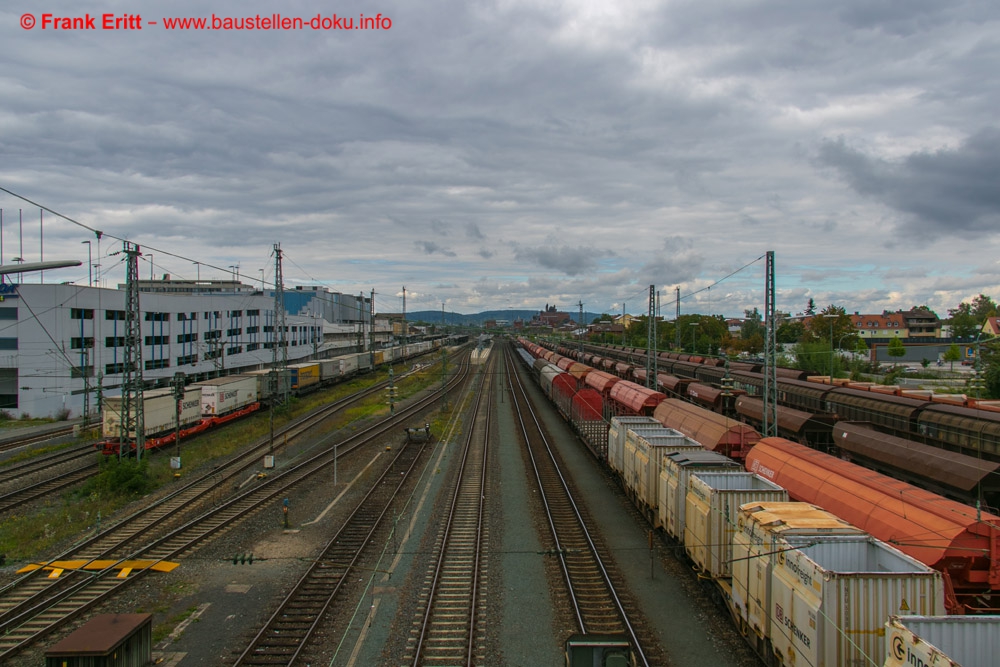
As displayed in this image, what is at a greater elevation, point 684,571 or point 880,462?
point 880,462

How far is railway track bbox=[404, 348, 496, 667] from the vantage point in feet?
40.5

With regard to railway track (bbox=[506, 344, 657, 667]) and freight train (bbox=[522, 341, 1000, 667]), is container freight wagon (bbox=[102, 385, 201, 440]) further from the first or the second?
freight train (bbox=[522, 341, 1000, 667])

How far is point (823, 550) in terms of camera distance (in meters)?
10.0

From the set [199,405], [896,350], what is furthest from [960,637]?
[896,350]

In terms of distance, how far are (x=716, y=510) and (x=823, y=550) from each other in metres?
3.25

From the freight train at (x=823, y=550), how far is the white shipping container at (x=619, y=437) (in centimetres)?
639

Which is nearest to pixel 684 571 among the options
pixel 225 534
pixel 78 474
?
pixel 225 534

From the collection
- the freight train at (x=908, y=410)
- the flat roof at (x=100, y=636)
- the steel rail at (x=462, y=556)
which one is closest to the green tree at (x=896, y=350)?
the freight train at (x=908, y=410)

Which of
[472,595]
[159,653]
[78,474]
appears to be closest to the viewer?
[159,653]

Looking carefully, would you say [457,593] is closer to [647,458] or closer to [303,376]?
[647,458]

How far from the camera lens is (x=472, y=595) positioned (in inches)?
Answer: 578

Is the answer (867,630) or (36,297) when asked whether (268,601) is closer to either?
(867,630)

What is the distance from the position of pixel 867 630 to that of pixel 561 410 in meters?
37.5

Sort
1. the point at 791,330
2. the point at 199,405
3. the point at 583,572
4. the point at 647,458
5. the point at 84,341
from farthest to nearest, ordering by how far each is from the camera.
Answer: the point at 791,330, the point at 84,341, the point at 199,405, the point at 647,458, the point at 583,572
